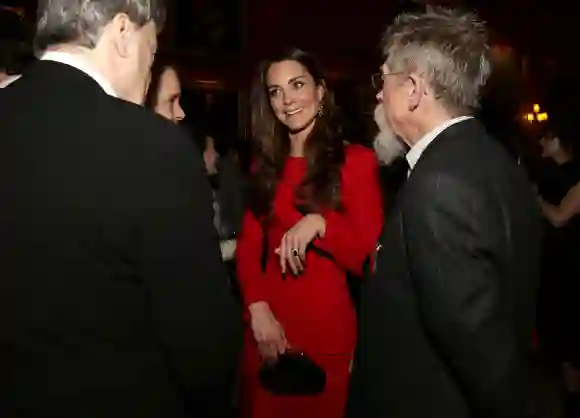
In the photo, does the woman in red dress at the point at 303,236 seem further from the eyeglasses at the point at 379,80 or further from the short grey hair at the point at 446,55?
the short grey hair at the point at 446,55

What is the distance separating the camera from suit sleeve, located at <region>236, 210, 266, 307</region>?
2.41 m

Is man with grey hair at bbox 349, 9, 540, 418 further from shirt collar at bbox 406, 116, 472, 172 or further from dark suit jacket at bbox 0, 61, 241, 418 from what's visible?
dark suit jacket at bbox 0, 61, 241, 418

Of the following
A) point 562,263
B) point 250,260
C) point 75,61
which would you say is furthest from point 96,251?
point 562,263

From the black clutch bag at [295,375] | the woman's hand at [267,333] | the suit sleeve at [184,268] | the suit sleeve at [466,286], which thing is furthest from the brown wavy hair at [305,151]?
the suit sleeve at [184,268]

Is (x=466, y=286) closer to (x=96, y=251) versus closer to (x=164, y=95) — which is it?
(x=96, y=251)

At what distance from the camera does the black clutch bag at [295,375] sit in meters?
2.28

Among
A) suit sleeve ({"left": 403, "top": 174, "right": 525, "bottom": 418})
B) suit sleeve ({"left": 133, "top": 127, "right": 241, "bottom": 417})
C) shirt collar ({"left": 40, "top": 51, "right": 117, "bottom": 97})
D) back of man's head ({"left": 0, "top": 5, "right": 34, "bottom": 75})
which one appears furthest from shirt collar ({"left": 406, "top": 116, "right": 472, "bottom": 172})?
back of man's head ({"left": 0, "top": 5, "right": 34, "bottom": 75})

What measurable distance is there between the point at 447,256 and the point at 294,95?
3.67ft

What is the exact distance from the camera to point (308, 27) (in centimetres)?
894

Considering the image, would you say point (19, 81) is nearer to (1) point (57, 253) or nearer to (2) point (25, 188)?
(2) point (25, 188)

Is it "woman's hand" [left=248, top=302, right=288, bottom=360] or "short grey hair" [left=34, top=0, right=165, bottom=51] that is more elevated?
"short grey hair" [left=34, top=0, right=165, bottom=51]

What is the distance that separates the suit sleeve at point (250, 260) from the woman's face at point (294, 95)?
1.05 feet

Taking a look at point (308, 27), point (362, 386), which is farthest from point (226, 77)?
point (362, 386)

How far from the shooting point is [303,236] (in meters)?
2.27
